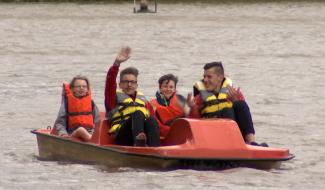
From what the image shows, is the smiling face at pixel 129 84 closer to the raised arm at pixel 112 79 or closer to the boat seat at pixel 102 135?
the raised arm at pixel 112 79

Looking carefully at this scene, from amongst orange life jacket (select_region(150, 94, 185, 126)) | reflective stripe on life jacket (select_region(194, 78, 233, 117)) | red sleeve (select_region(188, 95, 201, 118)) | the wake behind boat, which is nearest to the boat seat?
the wake behind boat

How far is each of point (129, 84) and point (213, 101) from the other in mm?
870

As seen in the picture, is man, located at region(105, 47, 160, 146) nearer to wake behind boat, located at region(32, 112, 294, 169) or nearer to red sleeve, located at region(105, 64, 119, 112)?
red sleeve, located at region(105, 64, 119, 112)

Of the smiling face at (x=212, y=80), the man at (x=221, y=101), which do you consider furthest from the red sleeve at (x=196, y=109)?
the smiling face at (x=212, y=80)

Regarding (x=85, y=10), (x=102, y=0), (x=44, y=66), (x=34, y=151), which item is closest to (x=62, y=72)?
(x=44, y=66)

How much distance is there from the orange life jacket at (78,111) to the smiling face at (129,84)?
0.84 meters

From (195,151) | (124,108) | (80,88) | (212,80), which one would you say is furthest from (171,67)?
(195,151)

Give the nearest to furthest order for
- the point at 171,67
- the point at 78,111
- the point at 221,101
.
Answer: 1. the point at 221,101
2. the point at 78,111
3. the point at 171,67

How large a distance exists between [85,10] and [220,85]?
4269 cm

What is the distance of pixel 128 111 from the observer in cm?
→ 1360

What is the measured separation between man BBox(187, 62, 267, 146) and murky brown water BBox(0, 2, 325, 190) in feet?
2.00

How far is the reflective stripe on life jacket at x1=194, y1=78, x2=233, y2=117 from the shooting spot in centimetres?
1370

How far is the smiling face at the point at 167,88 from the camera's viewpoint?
44.9ft

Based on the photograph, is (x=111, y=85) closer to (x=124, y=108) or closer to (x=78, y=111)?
(x=124, y=108)
